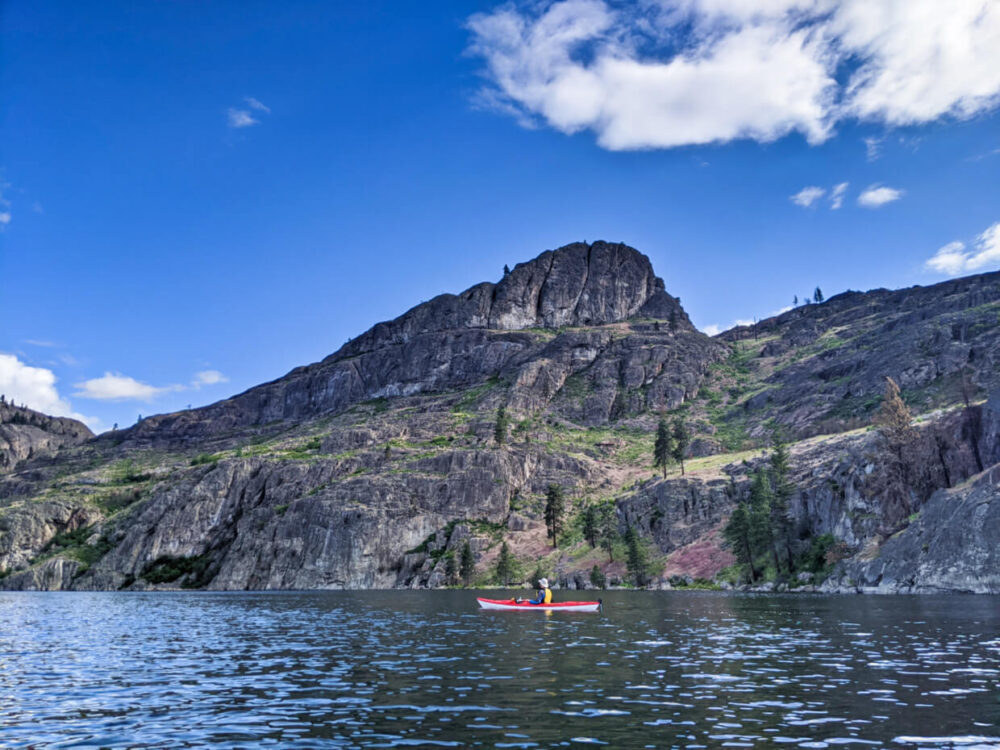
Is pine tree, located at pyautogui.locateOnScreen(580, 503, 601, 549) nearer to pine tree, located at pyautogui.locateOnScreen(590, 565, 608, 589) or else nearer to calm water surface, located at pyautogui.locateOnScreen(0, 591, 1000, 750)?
pine tree, located at pyautogui.locateOnScreen(590, 565, 608, 589)

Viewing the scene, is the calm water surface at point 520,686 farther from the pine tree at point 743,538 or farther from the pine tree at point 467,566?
the pine tree at point 467,566

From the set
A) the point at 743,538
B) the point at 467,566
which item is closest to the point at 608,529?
the point at 467,566

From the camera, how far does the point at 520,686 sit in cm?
2509

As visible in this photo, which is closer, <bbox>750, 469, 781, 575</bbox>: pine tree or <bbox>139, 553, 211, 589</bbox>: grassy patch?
<bbox>750, 469, 781, 575</bbox>: pine tree

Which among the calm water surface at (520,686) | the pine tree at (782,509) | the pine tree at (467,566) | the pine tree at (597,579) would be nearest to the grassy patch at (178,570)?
the pine tree at (467,566)

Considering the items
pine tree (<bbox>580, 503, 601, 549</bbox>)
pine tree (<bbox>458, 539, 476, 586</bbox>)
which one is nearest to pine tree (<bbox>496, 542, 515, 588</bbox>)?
pine tree (<bbox>458, 539, 476, 586</bbox>)

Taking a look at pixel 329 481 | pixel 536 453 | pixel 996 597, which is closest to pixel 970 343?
pixel 536 453

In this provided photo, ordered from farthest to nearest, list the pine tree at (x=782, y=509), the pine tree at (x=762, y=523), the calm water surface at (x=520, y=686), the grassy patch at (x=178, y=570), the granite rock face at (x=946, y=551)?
the grassy patch at (x=178, y=570)
the pine tree at (x=782, y=509)
the pine tree at (x=762, y=523)
the granite rock face at (x=946, y=551)
the calm water surface at (x=520, y=686)

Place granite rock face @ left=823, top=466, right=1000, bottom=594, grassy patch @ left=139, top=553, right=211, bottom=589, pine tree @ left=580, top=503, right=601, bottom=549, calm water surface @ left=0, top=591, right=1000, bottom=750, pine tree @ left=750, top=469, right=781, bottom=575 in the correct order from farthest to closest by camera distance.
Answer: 1. grassy patch @ left=139, top=553, right=211, bottom=589
2. pine tree @ left=580, top=503, right=601, bottom=549
3. pine tree @ left=750, top=469, right=781, bottom=575
4. granite rock face @ left=823, top=466, right=1000, bottom=594
5. calm water surface @ left=0, top=591, right=1000, bottom=750

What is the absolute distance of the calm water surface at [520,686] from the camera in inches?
703

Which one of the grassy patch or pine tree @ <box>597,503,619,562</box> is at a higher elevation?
pine tree @ <box>597,503,619,562</box>

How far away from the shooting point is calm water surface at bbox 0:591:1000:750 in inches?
703

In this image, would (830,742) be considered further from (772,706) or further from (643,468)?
(643,468)

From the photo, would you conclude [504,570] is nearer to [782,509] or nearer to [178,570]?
[782,509]
